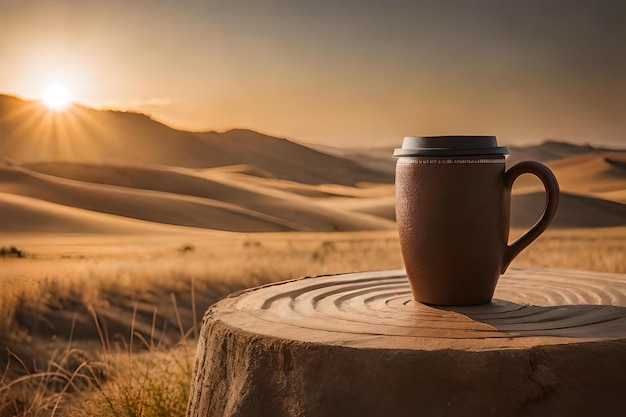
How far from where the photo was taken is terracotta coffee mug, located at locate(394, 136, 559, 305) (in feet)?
4.80

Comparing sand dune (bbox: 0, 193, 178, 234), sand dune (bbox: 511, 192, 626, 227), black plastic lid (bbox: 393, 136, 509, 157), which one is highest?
black plastic lid (bbox: 393, 136, 509, 157)

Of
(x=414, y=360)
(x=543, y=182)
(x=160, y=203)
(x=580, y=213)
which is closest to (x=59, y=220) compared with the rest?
(x=160, y=203)

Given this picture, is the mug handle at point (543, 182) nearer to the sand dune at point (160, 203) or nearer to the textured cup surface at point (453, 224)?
the textured cup surface at point (453, 224)

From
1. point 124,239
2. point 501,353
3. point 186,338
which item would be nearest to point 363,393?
point 501,353

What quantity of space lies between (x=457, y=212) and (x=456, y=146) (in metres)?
0.13

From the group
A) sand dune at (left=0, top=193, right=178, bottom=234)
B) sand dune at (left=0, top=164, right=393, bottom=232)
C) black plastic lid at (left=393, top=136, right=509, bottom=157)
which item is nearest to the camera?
black plastic lid at (left=393, top=136, right=509, bottom=157)

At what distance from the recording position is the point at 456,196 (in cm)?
146

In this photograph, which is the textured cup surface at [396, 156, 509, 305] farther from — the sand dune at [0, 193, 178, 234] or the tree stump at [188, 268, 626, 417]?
the sand dune at [0, 193, 178, 234]

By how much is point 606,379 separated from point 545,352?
131 millimetres

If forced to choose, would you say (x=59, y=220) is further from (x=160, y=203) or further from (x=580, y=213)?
(x=580, y=213)

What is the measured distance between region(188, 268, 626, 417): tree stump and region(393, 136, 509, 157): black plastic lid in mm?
328

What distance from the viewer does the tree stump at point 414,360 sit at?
1193 millimetres

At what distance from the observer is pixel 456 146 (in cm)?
146

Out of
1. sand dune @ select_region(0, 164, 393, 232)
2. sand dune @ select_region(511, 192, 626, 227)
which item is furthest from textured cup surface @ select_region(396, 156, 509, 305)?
sand dune @ select_region(0, 164, 393, 232)
